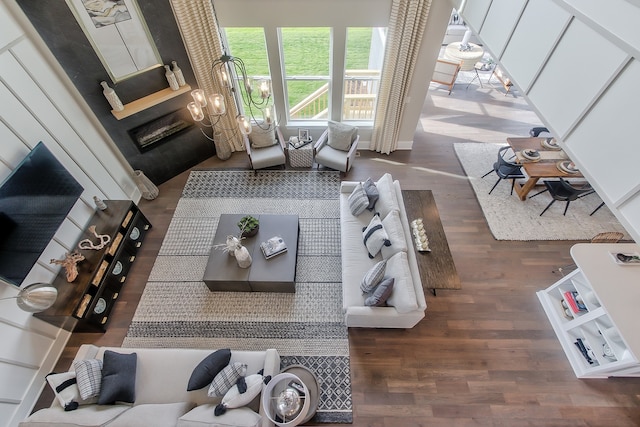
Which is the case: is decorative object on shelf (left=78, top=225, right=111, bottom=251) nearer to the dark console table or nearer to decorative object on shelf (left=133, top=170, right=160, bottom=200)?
decorative object on shelf (left=133, top=170, right=160, bottom=200)

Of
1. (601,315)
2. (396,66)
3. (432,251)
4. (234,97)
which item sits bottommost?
(601,315)

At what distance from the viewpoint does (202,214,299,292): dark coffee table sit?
13.4 ft

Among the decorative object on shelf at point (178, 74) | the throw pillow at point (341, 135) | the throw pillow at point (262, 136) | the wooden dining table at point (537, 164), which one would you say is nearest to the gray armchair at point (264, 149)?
the throw pillow at point (262, 136)

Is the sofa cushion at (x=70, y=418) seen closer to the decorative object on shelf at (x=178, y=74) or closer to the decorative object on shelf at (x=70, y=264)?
the decorative object on shelf at (x=70, y=264)

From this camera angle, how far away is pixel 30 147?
3.55 metres

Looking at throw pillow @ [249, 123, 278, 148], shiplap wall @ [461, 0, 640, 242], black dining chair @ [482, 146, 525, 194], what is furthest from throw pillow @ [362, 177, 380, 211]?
black dining chair @ [482, 146, 525, 194]

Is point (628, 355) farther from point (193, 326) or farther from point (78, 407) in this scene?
point (78, 407)

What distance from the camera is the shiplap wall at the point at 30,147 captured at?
327cm

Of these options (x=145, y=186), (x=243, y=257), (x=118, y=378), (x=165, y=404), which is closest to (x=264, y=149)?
(x=145, y=186)

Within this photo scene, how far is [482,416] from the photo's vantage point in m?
3.43

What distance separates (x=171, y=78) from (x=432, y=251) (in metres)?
4.81

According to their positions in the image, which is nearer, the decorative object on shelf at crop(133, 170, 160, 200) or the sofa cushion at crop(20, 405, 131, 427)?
the sofa cushion at crop(20, 405, 131, 427)

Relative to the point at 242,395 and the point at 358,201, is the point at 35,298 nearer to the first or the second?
the point at 242,395

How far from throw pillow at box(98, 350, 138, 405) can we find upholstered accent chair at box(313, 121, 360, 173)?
167 inches
